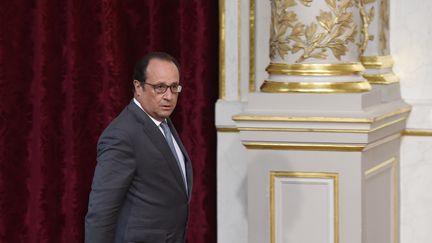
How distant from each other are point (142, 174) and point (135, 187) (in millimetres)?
50

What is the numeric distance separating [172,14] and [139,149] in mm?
2004

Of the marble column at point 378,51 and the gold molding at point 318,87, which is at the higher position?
the marble column at point 378,51

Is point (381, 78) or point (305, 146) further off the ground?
point (381, 78)

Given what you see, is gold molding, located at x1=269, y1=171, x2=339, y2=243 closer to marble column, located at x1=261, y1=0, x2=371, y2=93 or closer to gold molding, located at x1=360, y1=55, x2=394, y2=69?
marble column, located at x1=261, y1=0, x2=371, y2=93

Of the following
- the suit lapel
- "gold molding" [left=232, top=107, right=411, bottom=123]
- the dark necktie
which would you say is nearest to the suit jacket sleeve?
the suit lapel

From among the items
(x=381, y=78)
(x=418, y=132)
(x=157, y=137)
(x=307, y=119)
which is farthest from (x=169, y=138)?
(x=418, y=132)

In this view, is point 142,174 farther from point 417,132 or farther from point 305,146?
point 417,132

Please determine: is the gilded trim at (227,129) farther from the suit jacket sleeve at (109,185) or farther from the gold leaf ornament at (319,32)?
the suit jacket sleeve at (109,185)

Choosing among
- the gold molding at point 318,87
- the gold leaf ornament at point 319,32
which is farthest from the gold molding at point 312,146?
the gold leaf ornament at point 319,32

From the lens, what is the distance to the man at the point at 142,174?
3537 mm

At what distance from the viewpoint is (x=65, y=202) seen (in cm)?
555

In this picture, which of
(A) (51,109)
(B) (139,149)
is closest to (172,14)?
(A) (51,109)

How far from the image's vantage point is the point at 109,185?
353 centimetres

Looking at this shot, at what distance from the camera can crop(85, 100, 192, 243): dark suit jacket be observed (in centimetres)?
353
